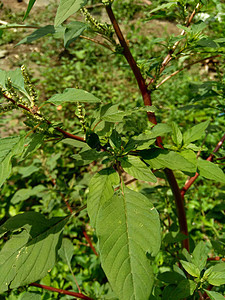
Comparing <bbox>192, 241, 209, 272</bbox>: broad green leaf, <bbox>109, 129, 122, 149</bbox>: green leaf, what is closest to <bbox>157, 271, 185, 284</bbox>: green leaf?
<bbox>192, 241, 209, 272</bbox>: broad green leaf

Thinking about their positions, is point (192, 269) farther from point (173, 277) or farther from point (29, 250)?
point (29, 250)

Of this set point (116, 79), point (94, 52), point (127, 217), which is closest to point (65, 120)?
point (116, 79)

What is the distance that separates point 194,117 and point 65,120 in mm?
1949

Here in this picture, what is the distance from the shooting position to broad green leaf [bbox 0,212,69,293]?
2.42 ft

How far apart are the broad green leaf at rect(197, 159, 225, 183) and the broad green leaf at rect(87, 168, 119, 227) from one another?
31cm

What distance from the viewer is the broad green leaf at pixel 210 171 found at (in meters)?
0.84

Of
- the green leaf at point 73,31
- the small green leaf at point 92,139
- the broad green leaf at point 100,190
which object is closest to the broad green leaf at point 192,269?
the broad green leaf at point 100,190

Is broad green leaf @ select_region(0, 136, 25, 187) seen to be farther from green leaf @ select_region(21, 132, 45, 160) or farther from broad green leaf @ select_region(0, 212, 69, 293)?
broad green leaf @ select_region(0, 212, 69, 293)

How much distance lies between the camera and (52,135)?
0.75 metres

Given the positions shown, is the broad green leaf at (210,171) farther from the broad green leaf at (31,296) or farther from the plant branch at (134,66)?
the broad green leaf at (31,296)

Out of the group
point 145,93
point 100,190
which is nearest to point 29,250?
point 100,190

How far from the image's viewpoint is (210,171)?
864 millimetres

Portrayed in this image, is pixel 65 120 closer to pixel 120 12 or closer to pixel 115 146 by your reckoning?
pixel 115 146

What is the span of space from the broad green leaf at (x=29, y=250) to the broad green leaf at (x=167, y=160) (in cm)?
37
